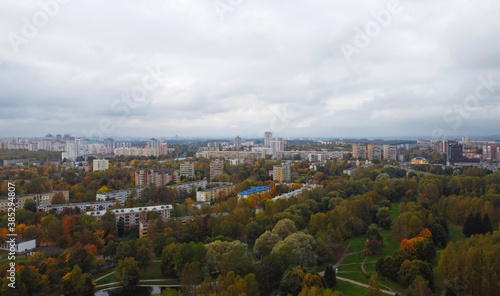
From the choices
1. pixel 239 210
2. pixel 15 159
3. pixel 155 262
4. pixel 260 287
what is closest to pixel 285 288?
pixel 260 287

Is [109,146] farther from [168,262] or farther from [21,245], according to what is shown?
[168,262]

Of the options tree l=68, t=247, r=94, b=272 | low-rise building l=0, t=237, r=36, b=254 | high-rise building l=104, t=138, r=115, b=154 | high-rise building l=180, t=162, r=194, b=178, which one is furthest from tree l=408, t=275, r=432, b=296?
high-rise building l=104, t=138, r=115, b=154

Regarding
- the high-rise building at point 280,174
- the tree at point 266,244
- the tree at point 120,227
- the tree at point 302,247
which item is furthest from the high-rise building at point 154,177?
the tree at point 302,247

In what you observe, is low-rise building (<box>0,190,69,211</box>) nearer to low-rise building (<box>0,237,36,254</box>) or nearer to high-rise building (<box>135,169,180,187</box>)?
low-rise building (<box>0,237,36,254</box>)

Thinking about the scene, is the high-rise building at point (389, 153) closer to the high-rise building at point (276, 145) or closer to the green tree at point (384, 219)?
the high-rise building at point (276, 145)

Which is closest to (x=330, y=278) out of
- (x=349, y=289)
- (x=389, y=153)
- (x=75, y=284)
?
(x=349, y=289)

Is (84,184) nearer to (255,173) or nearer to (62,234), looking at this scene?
(62,234)

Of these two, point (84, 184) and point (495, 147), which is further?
point (495, 147)
